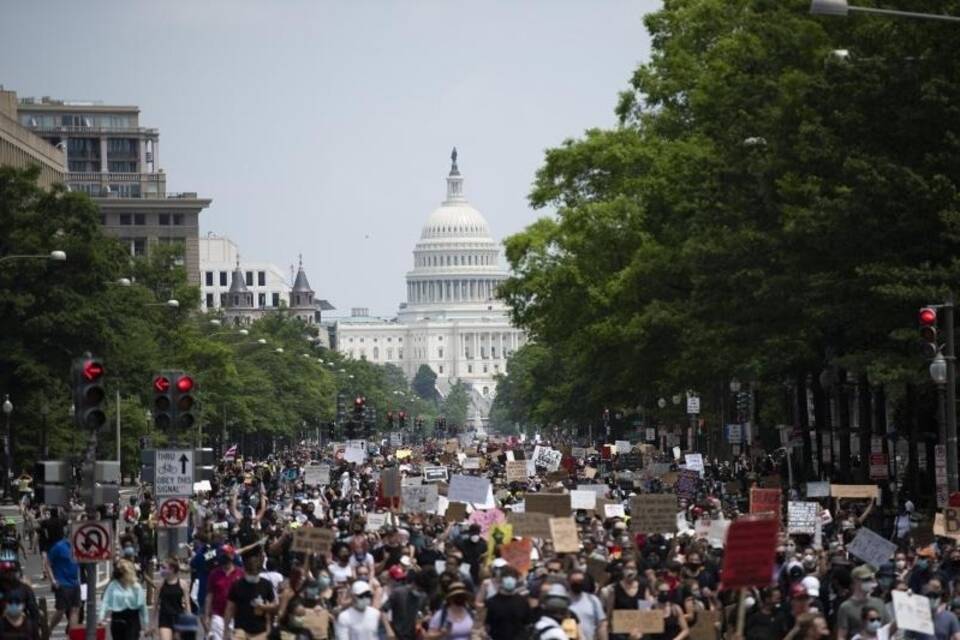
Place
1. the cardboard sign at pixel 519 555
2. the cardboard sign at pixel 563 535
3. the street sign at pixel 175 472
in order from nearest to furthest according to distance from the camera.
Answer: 1. the cardboard sign at pixel 519 555
2. the cardboard sign at pixel 563 535
3. the street sign at pixel 175 472

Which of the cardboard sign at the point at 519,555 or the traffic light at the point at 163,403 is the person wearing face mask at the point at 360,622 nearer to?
the cardboard sign at the point at 519,555

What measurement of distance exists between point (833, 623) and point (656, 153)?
54366 millimetres

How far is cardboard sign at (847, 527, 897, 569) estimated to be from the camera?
1153 inches

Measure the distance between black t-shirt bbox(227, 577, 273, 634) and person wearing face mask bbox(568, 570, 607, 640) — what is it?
316cm

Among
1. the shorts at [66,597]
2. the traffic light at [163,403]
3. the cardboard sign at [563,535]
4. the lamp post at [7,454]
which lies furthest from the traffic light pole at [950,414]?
the lamp post at [7,454]

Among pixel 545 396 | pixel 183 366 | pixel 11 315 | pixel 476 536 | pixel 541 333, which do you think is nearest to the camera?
pixel 476 536

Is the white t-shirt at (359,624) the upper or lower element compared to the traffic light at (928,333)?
lower

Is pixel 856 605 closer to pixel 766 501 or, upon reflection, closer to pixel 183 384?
pixel 183 384

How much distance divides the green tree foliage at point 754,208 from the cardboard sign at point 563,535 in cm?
1327

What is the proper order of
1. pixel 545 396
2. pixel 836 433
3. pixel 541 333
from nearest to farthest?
pixel 836 433 → pixel 541 333 → pixel 545 396

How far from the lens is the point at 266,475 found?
282 feet

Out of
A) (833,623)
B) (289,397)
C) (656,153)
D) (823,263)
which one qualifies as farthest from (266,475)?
(289,397)

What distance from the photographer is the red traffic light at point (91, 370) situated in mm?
27016

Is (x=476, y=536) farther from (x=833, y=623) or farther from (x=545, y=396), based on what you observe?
(x=545, y=396)
